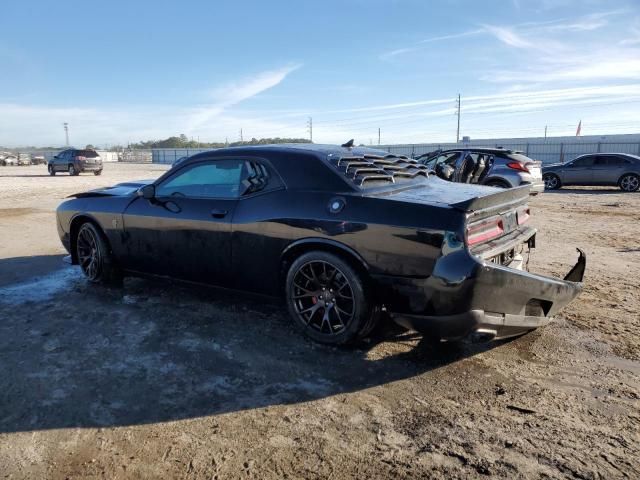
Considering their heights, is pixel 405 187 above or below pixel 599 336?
above

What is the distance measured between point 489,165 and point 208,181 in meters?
9.49

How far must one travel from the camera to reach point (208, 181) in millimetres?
4383

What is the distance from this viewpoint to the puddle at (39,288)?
4.91 m

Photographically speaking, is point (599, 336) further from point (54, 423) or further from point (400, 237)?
point (54, 423)

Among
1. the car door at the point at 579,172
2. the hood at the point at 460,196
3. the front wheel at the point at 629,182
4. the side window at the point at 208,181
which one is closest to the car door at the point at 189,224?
the side window at the point at 208,181

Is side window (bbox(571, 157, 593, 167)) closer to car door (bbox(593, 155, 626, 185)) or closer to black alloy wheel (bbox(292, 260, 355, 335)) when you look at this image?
car door (bbox(593, 155, 626, 185))

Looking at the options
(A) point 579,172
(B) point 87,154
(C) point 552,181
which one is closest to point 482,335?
(A) point 579,172

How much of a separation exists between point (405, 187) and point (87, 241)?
360cm

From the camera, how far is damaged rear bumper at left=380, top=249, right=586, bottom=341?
10.1 ft

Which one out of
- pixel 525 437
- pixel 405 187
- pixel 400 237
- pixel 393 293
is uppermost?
pixel 405 187

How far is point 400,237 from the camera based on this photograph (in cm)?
326

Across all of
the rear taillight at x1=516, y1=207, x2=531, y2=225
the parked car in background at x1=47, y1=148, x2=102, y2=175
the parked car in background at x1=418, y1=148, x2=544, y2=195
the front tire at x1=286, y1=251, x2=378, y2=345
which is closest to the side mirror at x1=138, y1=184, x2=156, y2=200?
the front tire at x1=286, y1=251, x2=378, y2=345

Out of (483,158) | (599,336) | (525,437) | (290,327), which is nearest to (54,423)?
(290,327)

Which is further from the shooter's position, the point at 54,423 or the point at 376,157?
the point at 376,157
